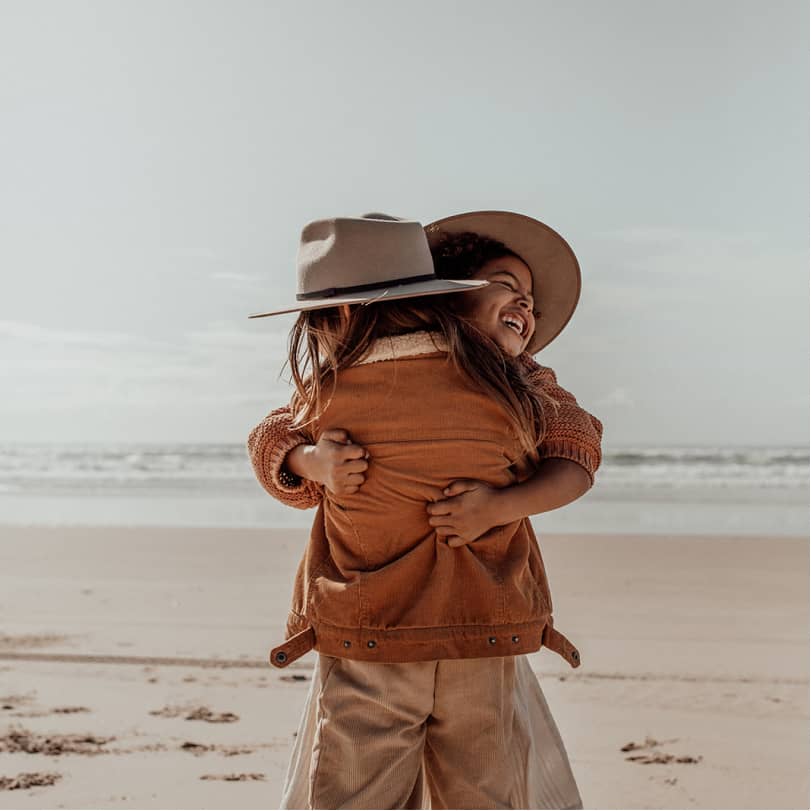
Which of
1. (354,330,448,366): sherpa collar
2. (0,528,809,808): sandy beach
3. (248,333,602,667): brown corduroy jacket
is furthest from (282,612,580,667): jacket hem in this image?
(0,528,809,808): sandy beach

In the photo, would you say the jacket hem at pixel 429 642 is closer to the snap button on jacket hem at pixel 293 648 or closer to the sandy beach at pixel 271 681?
the snap button on jacket hem at pixel 293 648

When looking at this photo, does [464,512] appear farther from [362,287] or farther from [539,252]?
[539,252]

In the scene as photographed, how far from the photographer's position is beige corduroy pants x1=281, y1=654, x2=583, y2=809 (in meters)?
2.01

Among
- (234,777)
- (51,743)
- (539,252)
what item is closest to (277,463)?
(539,252)

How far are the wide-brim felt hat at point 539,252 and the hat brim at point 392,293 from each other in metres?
0.31

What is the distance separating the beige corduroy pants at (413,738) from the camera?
2.01m

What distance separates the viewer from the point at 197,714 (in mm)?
4340

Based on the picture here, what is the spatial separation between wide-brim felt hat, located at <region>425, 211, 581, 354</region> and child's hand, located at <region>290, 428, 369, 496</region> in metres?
0.57

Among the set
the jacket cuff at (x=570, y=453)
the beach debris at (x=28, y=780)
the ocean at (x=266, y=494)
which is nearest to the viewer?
the jacket cuff at (x=570, y=453)

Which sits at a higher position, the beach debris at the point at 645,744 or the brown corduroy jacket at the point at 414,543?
the brown corduroy jacket at the point at 414,543

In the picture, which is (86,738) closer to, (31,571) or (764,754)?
(764,754)

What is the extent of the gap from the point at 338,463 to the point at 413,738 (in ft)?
1.90

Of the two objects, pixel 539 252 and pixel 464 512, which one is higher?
pixel 539 252

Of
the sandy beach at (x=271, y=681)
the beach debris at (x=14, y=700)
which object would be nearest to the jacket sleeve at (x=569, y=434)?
the sandy beach at (x=271, y=681)
